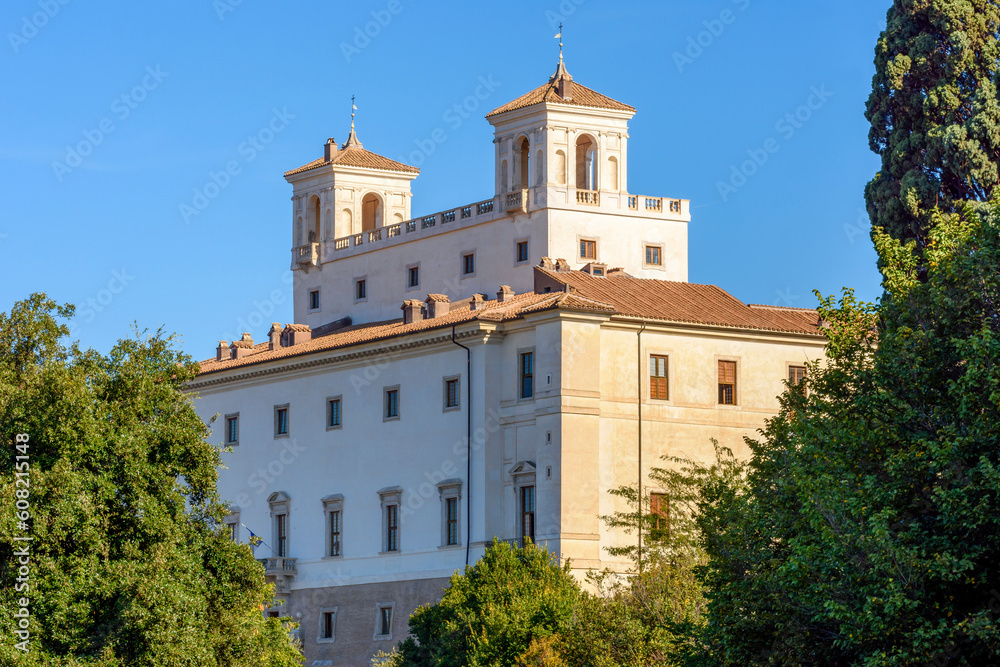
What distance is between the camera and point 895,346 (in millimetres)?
27312

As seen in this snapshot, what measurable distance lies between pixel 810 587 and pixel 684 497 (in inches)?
1023

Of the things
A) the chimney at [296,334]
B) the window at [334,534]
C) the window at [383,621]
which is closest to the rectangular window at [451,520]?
the window at [383,621]

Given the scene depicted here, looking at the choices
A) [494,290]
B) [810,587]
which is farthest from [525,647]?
[494,290]

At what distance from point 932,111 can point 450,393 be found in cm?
1727

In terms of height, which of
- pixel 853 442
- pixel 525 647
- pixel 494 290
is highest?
pixel 494 290

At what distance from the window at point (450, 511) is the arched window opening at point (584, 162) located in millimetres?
15371

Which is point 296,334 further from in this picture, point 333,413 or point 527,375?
point 527,375

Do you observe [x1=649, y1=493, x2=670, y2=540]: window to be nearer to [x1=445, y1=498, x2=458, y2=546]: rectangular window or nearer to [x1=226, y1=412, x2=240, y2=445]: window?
[x1=445, y1=498, x2=458, y2=546]: rectangular window

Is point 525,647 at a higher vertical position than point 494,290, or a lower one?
→ lower

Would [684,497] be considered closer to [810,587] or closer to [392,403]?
[392,403]

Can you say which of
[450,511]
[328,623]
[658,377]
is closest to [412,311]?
[450,511]

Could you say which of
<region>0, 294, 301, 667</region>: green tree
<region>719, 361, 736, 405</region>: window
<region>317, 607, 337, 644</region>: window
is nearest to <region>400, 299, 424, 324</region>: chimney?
Result: <region>317, 607, 337, 644</region>: window

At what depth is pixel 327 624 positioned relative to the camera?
61344 millimetres

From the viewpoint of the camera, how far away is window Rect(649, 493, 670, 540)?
175ft
